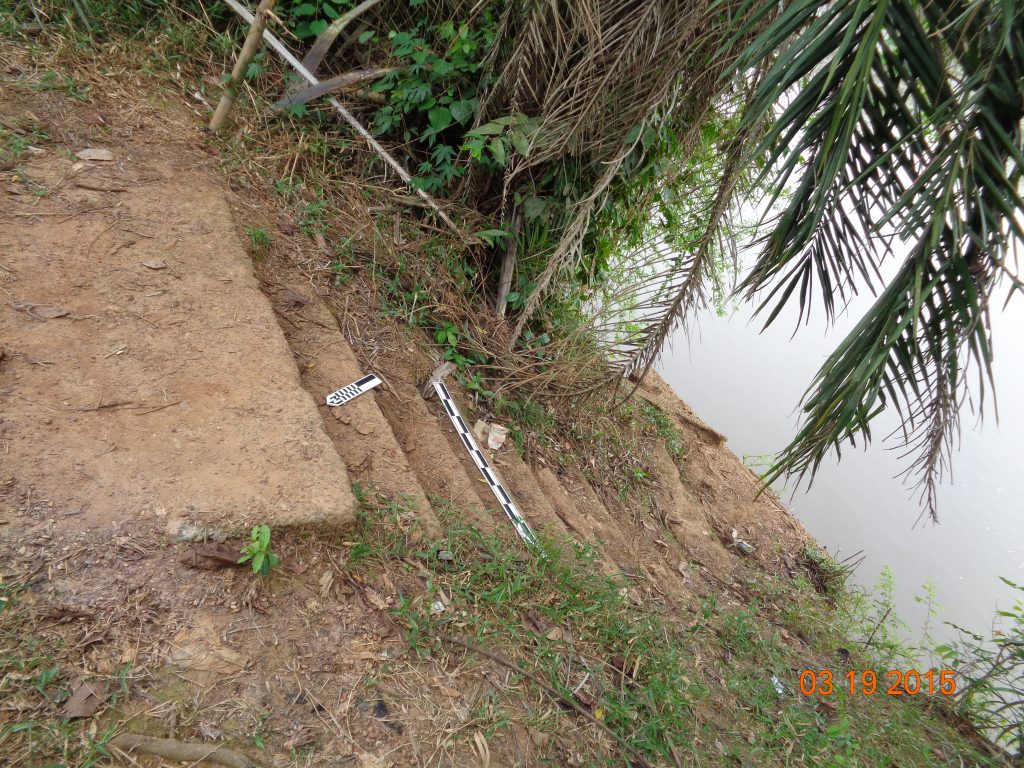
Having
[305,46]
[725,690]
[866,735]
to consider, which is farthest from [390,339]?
[866,735]

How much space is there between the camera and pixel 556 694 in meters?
2.04

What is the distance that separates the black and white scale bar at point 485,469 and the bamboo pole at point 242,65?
1.78 metres

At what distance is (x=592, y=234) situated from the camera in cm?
390

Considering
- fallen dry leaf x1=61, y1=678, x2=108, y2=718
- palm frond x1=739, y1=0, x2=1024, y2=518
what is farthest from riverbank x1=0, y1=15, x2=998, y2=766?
palm frond x1=739, y1=0, x2=1024, y2=518

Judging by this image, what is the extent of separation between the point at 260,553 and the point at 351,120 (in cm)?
273

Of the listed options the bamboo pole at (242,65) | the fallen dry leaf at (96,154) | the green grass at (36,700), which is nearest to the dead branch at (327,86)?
the bamboo pole at (242,65)

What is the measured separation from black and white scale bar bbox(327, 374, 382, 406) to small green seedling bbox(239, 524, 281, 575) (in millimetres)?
827

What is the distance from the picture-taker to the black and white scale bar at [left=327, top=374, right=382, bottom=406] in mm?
2545

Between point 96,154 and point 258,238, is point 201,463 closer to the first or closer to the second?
point 258,238

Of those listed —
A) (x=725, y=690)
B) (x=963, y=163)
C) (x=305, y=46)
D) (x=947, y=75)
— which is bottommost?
(x=725, y=690)

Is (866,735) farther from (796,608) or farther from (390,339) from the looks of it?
(390,339)

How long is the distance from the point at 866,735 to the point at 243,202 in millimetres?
3820

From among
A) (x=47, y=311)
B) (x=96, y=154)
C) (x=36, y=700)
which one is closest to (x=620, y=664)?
(x=36, y=700)
